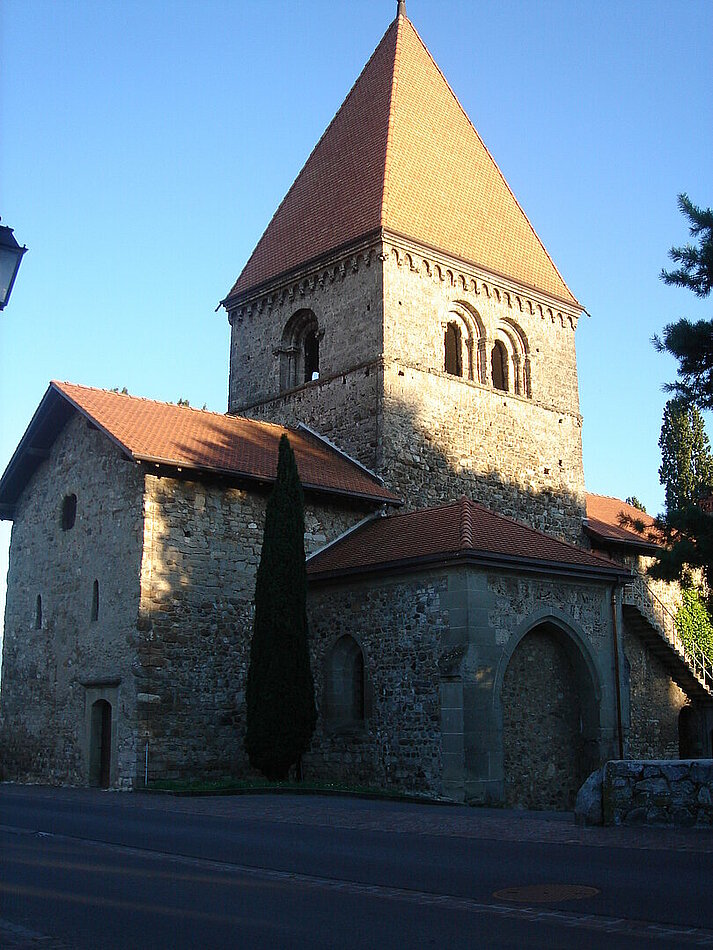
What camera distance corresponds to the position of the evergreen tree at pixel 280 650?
61.4 ft

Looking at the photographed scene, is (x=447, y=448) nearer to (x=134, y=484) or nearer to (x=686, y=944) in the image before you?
(x=134, y=484)

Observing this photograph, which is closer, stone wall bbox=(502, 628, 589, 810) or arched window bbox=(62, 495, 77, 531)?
stone wall bbox=(502, 628, 589, 810)

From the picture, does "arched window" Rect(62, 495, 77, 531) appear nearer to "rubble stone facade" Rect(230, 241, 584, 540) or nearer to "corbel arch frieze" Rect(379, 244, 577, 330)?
"rubble stone facade" Rect(230, 241, 584, 540)

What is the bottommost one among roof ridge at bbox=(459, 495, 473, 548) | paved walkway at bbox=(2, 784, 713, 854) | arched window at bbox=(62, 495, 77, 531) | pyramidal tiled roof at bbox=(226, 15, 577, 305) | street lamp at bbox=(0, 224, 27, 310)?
paved walkway at bbox=(2, 784, 713, 854)

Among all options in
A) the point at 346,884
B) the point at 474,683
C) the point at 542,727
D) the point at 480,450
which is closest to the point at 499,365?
the point at 480,450

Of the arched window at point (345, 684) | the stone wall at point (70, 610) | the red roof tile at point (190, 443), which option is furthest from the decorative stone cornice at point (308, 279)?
the arched window at point (345, 684)

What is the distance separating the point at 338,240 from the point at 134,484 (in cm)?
1004

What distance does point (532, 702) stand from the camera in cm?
1877

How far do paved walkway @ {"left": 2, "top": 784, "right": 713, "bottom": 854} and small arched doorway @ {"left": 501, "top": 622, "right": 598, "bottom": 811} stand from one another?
7.55 feet

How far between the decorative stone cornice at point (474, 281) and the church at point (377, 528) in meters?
0.08

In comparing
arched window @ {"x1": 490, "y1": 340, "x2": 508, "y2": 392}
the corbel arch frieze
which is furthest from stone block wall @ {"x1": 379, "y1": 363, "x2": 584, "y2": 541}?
the corbel arch frieze

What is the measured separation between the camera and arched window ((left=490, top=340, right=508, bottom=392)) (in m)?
28.2

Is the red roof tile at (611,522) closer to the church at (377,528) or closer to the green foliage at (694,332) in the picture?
the church at (377,528)

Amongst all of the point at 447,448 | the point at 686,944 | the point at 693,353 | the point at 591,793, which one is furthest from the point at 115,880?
the point at 447,448
